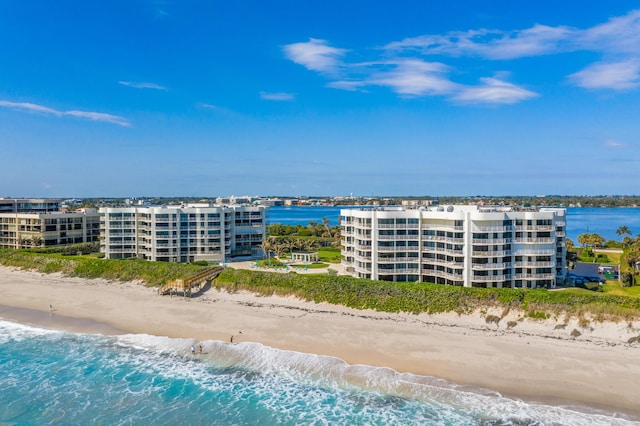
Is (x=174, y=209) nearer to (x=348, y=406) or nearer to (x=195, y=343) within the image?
(x=195, y=343)

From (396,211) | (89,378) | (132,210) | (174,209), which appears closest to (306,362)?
(89,378)

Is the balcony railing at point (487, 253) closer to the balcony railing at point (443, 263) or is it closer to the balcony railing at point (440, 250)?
the balcony railing at point (440, 250)

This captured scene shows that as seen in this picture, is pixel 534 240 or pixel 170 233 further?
pixel 170 233

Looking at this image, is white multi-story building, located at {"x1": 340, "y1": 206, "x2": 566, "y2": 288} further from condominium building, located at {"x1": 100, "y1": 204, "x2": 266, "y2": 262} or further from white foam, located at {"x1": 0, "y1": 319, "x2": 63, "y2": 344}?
white foam, located at {"x1": 0, "y1": 319, "x2": 63, "y2": 344}

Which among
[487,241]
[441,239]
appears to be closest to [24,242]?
[441,239]

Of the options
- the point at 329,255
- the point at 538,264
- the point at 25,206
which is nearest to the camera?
the point at 538,264

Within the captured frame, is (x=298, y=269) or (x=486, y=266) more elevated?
(x=486, y=266)

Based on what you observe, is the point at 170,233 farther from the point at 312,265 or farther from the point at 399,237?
the point at 399,237

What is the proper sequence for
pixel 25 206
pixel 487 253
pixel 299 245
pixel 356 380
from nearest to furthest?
pixel 356 380, pixel 487 253, pixel 299 245, pixel 25 206
